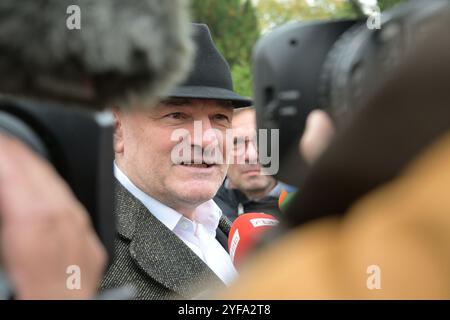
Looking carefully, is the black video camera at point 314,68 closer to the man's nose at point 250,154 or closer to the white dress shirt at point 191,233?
the white dress shirt at point 191,233

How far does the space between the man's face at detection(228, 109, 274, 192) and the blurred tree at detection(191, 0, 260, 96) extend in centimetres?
1003

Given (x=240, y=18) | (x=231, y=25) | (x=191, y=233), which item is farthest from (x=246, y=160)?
(x=240, y=18)

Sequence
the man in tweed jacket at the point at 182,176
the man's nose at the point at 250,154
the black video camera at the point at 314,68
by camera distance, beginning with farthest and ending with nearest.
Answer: the man's nose at the point at 250,154
the man in tweed jacket at the point at 182,176
the black video camera at the point at 314,68

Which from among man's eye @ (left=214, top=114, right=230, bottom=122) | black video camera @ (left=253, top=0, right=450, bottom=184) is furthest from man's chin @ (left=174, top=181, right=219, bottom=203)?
black video camera @ (left=253, top=0, right=450, bottom=184)

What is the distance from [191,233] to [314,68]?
4.01ft

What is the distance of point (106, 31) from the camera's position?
79 centimetres

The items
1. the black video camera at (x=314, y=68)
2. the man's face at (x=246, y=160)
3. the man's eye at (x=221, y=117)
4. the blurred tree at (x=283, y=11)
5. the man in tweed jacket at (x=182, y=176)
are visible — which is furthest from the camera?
the blurred tree at (x=283, y=11)

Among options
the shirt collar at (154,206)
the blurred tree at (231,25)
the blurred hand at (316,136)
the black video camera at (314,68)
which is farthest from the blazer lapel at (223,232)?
the blurred tree at (231,25)

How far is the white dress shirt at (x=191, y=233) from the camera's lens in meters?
2.24

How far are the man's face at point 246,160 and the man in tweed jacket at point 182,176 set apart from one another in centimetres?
119

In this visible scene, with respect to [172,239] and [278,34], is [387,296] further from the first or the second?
[172,239]

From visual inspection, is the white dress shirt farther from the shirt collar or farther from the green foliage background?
the green foliage background
